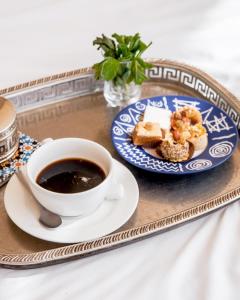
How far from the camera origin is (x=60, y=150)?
675 millimetres

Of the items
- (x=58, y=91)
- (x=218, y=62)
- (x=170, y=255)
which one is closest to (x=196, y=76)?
(x=218, y=62)

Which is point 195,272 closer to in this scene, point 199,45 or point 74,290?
point 74,290

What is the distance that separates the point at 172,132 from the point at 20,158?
0.76ft

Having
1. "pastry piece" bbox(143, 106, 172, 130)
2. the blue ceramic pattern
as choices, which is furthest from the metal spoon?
"pastry piece" bbox(143, 106, 172, 130)

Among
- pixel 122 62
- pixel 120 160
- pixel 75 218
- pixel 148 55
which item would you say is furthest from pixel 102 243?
pixel 148 55

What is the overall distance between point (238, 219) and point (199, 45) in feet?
1.63

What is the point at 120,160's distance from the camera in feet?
2.48

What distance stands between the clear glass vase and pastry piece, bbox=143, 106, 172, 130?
66 millimetres

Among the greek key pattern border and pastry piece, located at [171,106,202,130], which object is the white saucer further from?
pastry piece, located at [171,106,202,130]

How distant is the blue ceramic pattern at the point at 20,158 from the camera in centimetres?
72

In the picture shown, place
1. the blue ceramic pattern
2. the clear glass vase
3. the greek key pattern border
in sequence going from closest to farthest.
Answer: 1. the greek key pattern border
2. the blue ceramic pattern
3. the clear glass vase

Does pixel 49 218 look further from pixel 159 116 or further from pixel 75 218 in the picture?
pixel 159 116

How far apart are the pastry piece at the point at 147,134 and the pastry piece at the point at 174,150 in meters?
0.02

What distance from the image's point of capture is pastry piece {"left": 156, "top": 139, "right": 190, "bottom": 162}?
73cm
